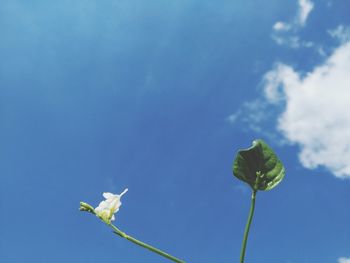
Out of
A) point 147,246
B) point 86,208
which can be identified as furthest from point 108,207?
point 147,246

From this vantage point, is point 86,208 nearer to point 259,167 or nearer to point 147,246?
point 147,246

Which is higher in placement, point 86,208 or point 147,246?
point 86,208

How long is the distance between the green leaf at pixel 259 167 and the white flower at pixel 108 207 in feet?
1.38

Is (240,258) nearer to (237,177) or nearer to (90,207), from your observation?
(237,177)

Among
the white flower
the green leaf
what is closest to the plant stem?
the white flower

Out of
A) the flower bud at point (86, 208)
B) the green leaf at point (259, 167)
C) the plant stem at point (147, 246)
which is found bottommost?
the plant stem at point (147, 246)

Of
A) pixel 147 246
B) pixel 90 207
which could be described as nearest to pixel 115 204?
pixel 90 207

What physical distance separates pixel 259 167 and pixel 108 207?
0.56 meters

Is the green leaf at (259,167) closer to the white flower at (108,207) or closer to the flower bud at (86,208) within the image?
the white flower at (108,207)

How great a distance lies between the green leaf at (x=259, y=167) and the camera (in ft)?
3.91

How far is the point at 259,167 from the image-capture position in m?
1.22

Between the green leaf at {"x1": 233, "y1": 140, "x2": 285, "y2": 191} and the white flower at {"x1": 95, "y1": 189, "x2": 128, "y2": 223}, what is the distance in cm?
42

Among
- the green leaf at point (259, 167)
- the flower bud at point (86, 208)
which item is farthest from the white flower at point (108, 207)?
the green leaf at point (259, 167)

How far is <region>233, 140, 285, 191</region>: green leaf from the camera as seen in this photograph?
1192 mm
